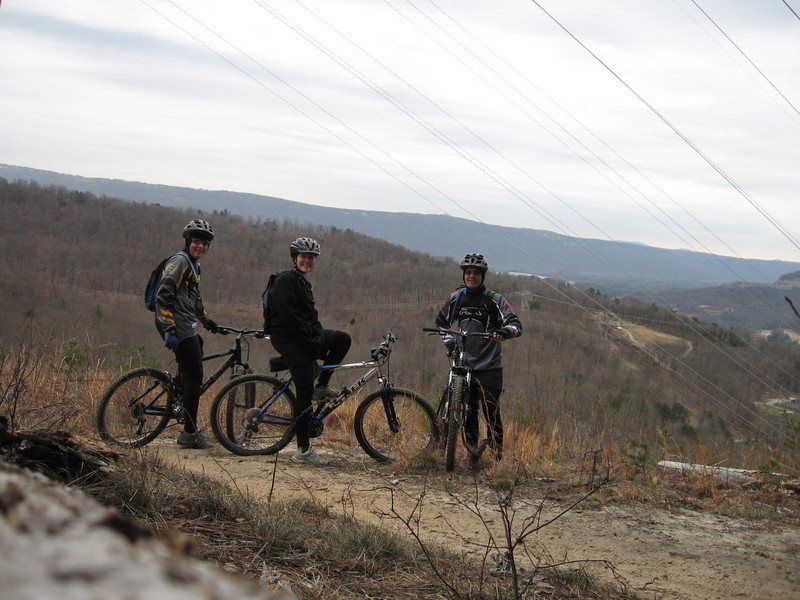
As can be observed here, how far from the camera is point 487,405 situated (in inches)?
282

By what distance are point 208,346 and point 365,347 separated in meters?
17.1

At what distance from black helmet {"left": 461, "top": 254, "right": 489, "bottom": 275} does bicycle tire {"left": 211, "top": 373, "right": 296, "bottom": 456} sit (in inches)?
86.3

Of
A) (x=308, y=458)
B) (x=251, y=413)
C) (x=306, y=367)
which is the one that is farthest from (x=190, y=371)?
(x=308, y=458)

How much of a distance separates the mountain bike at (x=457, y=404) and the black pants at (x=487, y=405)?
0.04m

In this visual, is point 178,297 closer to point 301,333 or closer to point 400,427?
point 301,333

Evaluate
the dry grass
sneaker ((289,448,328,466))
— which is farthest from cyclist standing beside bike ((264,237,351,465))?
the dry grass

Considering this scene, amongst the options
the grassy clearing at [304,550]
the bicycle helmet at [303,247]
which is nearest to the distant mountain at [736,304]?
the bicycle helmet at [303,247]

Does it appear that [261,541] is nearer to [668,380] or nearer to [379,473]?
[379,473]

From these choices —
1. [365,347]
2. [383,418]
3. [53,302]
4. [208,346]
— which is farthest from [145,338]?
[383,418]

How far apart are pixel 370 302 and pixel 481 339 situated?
74.2 meters

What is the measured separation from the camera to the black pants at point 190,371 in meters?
7.00

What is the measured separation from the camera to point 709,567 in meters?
5.12

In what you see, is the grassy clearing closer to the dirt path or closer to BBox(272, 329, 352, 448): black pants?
the dirt path

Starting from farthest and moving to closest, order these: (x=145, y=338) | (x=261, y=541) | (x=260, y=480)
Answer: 1. (x=145, y=338)
2. (x=260, y=480)
3. (x=261, y=541)
